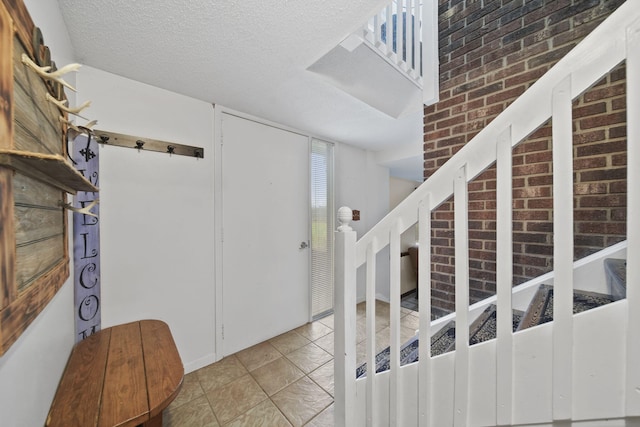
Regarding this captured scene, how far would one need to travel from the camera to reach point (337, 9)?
3.90 ft

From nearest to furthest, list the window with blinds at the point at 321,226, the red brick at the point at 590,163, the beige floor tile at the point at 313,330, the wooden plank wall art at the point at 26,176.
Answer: the wooden plank wall art at the point at 26,176 < the red brick at the point at 590,163 < the beige floor tile at the point at 313,330 < the window with blinds at the point at 321,226

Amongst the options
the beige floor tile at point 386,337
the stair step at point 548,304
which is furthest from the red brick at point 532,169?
the beige floor tile at point 386,337

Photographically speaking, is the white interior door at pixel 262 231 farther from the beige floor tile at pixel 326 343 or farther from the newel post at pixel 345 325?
the newel post at pixel 345 325

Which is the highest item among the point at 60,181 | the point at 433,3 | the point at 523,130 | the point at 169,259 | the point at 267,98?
the point at 433,3

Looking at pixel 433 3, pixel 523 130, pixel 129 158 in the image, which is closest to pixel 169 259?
pixel 129 158

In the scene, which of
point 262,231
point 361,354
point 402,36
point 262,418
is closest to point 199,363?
point 262,418

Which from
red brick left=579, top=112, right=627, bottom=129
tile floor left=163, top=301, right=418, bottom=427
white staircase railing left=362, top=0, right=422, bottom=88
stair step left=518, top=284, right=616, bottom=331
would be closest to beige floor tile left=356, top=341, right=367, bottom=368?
tile floor left=163, top=301, right=418, bottom=427

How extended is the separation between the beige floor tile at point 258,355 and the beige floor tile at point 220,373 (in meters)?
0.05

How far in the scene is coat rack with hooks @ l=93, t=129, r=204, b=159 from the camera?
1646mm

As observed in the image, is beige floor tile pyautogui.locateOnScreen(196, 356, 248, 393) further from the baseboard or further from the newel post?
the newel post

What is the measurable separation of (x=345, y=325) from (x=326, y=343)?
1515mm

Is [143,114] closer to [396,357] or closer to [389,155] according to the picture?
[396,357]

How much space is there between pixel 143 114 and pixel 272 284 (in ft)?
6.25

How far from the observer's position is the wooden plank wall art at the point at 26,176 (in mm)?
532
